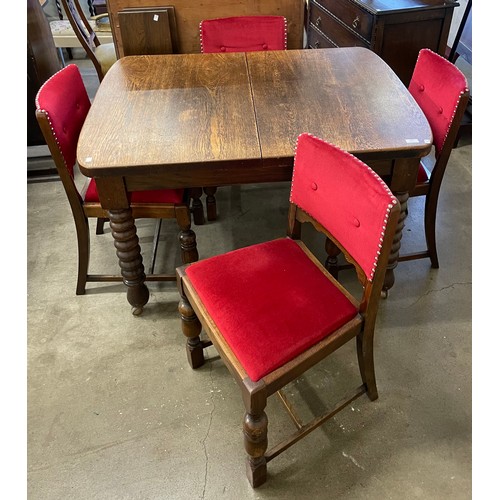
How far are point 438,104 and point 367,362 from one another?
981 millimetres

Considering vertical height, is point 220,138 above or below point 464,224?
above

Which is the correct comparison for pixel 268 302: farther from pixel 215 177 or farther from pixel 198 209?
pixel 198 209

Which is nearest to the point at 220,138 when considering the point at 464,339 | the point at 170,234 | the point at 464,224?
the point at 170,234

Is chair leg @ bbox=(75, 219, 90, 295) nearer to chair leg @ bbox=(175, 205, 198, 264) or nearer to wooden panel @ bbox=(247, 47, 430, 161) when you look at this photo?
chair leg @ bbox=(175, 205, 198, 264)

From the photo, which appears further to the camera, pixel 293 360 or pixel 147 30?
pixel 147 30

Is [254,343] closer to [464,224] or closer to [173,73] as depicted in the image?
[173,73]

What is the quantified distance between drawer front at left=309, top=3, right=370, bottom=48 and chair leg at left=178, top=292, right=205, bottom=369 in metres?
1.93

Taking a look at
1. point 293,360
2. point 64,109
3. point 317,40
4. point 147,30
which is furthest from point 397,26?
point 293,360

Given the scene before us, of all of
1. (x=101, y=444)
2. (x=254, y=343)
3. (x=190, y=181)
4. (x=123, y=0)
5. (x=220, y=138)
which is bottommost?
(x=101, y=444)

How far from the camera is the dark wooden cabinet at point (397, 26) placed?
7.98 feet

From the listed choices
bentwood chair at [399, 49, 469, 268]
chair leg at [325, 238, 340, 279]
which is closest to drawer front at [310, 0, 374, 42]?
bentwood chair at [399, 49, 469, 268]

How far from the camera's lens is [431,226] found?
6.36 feet

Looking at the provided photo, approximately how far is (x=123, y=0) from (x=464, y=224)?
2079 mm

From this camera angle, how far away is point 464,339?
1.79 metres
